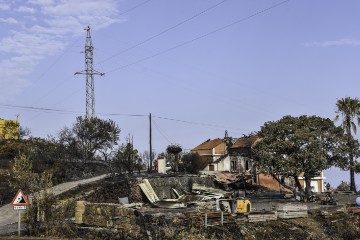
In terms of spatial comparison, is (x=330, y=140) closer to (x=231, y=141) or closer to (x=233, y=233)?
(x=233, y=233)

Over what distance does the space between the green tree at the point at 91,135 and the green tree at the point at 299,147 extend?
23925 mm

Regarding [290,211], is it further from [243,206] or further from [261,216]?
[243,206]

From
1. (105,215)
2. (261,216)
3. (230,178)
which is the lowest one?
(261,216)

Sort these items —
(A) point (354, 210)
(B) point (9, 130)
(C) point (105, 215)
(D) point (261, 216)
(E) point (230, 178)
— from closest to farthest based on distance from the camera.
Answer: (C) point (105, 215) < (D) point (261, 216) < (A) point (354, 210) < (E) point (230, 178) < (B) point (9, 130)

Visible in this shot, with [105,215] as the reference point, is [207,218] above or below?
below

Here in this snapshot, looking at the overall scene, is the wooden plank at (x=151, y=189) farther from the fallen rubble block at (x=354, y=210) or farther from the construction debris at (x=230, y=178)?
the fallen rubble block at (x=354, y=210)

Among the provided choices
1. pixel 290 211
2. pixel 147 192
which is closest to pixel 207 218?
pixel 290 211

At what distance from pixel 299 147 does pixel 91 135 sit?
28.3m

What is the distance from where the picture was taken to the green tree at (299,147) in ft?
125

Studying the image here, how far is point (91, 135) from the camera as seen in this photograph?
57.5 meters

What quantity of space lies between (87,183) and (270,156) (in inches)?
634

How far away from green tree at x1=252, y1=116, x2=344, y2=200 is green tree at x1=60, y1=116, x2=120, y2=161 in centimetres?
2392

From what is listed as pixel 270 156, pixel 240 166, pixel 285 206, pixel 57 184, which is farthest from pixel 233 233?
pixel 240 166

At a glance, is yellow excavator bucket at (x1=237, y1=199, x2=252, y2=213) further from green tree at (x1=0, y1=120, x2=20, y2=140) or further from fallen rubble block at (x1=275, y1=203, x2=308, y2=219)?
green tree at (x1=0, y1=120, x2=20, y2=140)
